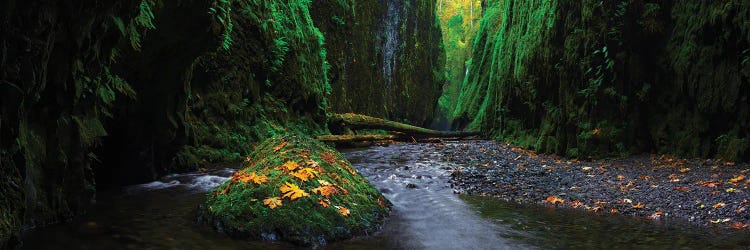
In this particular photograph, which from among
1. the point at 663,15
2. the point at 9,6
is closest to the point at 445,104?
the point at 663,15

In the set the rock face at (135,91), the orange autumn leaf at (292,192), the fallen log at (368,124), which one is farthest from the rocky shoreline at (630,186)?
the fallen log at (368,124)

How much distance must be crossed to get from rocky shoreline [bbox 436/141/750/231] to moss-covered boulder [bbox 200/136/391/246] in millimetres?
2801

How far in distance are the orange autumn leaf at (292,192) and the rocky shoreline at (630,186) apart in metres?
3.53

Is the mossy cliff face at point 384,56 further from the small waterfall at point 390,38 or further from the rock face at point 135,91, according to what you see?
the rock face at point 135,91

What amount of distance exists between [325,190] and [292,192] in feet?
1.30

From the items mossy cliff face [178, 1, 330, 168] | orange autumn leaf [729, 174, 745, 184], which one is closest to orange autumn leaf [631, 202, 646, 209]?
orange autumn leaf [729, 174, 745, 184]

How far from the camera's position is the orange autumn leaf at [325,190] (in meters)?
5.11

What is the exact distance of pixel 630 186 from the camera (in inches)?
284

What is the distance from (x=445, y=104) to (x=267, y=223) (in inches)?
1967

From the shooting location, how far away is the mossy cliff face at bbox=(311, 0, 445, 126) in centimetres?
2356

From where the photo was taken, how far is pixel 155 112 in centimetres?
775

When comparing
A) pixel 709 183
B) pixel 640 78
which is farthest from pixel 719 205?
pixel 640 78

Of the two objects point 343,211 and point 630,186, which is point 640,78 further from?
point 343,211

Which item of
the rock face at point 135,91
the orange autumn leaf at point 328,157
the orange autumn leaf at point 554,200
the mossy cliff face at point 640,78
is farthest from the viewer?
the mossy cliff face at point 640,78
